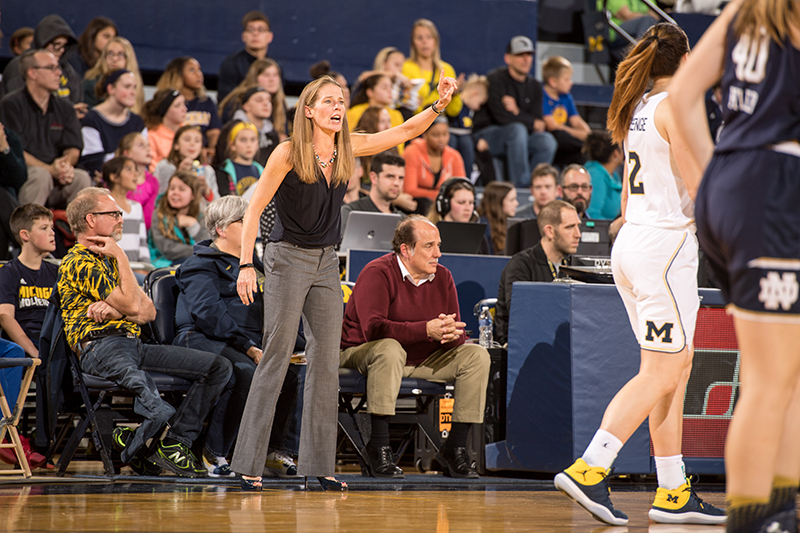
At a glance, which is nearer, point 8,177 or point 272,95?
point 8,177

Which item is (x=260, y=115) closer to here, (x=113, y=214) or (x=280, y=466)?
(x=113, y=214)

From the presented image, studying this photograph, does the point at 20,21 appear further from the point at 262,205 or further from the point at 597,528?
the point at 597,528

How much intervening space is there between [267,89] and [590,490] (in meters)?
7.28

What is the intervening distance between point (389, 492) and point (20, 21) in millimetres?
9422

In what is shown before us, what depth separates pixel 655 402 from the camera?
3385 millimetres

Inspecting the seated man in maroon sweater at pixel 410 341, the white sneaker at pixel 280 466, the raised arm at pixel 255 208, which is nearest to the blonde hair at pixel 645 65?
the raised arm at pixel 255 208

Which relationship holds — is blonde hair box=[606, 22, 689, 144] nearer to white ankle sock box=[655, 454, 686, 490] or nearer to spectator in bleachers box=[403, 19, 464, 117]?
white ankle sock box=[655, 454, 686, 490]

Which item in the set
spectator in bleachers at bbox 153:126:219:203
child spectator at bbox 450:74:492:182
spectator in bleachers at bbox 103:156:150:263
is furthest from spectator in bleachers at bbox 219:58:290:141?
spectator in bleachers at bbox 103:156:150:263

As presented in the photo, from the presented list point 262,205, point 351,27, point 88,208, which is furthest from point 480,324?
point 351,27

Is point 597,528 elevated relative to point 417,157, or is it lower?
lower

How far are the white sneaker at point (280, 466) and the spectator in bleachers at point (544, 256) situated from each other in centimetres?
171

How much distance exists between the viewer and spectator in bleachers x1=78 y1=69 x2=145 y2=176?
28.1ft

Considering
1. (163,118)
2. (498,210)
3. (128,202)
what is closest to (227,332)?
(128,202)

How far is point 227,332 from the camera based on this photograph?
5473mm
